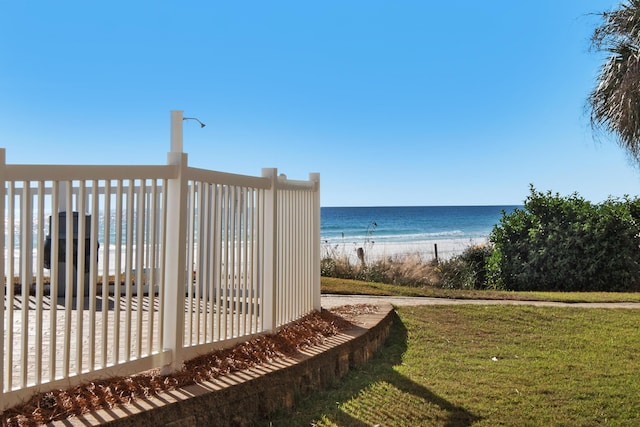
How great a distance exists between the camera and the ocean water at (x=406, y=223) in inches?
2226

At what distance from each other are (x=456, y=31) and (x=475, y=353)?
28.7 m

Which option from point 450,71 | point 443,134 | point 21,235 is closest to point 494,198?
point 443,134

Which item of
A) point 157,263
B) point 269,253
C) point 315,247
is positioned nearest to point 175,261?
point 157,263

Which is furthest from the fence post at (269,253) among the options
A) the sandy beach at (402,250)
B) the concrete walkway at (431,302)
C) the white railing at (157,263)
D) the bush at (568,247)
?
the bush at (568,247)

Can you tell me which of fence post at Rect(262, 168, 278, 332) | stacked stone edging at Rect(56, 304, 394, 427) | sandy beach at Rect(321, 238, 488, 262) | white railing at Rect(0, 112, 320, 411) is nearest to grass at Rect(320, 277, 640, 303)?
sandy beach at Rect(321, 238, 488, 262)

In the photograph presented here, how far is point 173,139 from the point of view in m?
7.27

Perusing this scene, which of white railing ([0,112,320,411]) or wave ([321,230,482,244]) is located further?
wave ([321,230,482,244])

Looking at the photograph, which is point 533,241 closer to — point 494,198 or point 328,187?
point 328,187

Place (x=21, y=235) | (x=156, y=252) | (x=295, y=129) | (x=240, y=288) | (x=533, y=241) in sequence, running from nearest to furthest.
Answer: (x=21, y=235) → (x=156, y=252) → (x=240, y=288) → (x=533, y=241) → (x=295, y=129)

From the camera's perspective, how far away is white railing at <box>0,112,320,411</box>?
423 cm

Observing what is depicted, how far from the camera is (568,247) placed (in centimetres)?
1611

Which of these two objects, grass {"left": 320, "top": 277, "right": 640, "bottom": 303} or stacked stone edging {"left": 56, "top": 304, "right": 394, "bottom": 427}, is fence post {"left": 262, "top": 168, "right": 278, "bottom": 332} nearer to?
stacked stone edging {"left": 56, "top": 304, "right": 394, "bottom": 427}

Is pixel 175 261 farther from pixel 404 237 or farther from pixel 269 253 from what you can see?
pixel 404 237

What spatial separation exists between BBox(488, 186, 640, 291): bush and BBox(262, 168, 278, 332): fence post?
11.1 m
